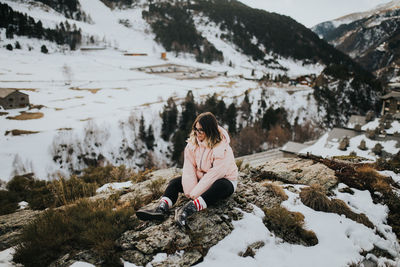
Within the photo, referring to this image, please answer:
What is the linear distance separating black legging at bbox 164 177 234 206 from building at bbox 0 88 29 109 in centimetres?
3553

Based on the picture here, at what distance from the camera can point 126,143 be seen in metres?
34.5

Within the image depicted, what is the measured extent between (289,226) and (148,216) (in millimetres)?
2272

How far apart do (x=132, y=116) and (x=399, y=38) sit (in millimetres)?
228707

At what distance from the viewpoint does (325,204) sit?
12.3 ft

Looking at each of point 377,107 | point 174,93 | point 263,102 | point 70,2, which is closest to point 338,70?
point 377,107

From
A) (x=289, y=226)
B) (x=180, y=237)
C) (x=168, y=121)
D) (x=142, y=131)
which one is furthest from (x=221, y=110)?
(x=180, y=237)

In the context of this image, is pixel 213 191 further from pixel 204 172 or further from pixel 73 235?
pixel 73 235

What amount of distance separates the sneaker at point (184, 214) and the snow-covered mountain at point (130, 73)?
28637mm

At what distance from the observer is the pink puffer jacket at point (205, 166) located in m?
3.25

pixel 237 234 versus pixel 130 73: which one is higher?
pixel 130 73

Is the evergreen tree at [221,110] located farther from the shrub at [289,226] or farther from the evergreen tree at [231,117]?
the shrub at [289,226]

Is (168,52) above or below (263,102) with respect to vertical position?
above

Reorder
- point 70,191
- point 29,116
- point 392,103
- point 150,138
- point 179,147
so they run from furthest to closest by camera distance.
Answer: point 392,103 → point 150,138 → point 179,147 → point 29,116 → point 70,191

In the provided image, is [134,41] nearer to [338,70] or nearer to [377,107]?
[338,70]
